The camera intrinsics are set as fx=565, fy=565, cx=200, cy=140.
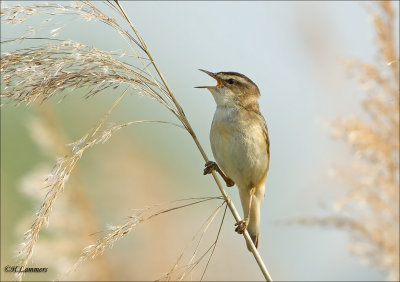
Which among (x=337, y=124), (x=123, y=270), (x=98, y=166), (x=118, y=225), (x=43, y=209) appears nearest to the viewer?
(x=43, y=209)

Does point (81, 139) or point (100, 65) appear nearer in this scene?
point (81, 139)

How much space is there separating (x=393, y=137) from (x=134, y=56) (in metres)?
1.77

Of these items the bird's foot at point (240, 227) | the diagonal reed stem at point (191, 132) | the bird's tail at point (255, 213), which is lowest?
the bird's tail at point (255, 213)

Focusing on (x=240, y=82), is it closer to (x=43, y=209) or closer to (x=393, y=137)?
(x=393, y=137)

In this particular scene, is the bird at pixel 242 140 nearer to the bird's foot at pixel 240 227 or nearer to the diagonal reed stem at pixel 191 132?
the bird's foot at pixel 240 227

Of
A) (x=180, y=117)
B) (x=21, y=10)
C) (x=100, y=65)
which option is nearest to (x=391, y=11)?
(x=180, y=117)

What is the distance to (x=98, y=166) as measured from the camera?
436 cm

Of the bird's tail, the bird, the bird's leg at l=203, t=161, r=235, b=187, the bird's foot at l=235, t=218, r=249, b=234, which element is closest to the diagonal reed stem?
the bird's foot at l=235, t=218, r=249, b=234

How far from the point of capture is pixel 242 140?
347cm

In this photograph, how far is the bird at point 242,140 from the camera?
346 centimetres

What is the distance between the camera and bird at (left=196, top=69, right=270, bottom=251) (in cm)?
346

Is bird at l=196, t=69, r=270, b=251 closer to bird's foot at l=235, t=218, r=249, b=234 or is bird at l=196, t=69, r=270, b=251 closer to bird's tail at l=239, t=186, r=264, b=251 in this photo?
bird's tail at l=239, t=186, r=264, b=251

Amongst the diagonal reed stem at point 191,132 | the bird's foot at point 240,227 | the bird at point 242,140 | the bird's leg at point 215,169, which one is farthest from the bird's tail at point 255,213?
the diagonal reed stem at point 191,132

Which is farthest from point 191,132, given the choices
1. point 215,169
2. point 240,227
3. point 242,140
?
point 242,140
